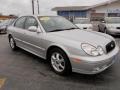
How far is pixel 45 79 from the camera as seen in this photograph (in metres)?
4.18

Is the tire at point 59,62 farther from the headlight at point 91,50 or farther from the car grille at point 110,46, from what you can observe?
the car grille at point 110,46

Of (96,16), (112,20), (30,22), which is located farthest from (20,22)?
(96,16)

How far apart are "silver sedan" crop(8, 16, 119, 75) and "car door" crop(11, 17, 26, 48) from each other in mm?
36

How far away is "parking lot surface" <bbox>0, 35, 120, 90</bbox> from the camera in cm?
377

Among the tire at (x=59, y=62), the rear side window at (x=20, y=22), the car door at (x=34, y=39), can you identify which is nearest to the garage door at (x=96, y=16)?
the rear side window at (x=20, y=22)

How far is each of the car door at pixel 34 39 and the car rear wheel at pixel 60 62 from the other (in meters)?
0.43

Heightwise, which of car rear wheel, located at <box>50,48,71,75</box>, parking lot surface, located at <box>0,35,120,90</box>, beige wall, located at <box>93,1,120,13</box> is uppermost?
beige wall, located at <box>93,1,120,13</box>

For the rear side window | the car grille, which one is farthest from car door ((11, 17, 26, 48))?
the car grille

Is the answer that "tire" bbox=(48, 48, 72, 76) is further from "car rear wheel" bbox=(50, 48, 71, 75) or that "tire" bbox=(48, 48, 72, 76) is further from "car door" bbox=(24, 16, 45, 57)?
"car door" bbox=(24, 16, 45, 57)

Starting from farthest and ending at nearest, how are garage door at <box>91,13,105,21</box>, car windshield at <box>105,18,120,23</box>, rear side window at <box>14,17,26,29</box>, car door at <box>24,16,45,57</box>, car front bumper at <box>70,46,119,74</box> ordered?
1. garage door at <box>91,13,105,21</box>
2. car windshield at <box>105,18,120,23</box>
3. rear side window at <box>14,17,26,29</box>
4. car door at <box>24,16,45,57</box>
5. car front bumper at <box>70,46,119,74</box>

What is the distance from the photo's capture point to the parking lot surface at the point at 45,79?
3.77 meters

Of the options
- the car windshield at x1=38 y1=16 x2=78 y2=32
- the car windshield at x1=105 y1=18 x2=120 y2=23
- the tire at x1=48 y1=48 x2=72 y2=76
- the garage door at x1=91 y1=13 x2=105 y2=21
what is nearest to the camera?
the tire at x1=48 y1=48 x2=72 y2=76

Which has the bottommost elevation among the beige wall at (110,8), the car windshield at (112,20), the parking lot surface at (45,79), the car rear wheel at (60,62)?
the parking lot surface at (45,79)

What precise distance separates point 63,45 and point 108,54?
1068mm
